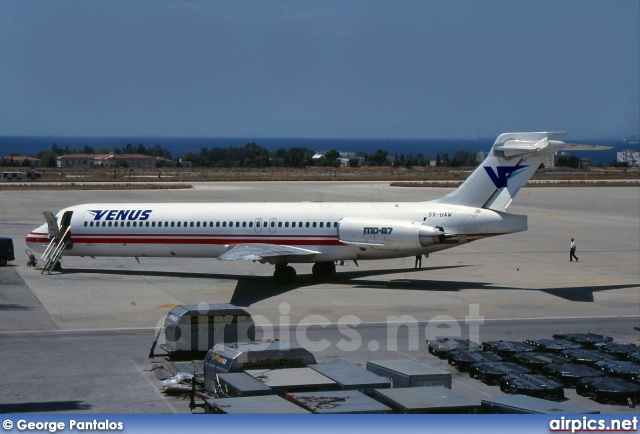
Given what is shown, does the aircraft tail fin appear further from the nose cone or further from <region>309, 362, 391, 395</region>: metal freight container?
the nose cone

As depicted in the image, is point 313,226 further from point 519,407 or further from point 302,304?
point 519,407

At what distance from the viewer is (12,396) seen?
2259 centimetres

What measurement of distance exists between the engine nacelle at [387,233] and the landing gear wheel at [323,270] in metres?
2.48

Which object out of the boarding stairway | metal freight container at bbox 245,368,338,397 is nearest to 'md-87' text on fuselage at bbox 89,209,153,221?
the boarding stairway

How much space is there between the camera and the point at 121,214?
44344 millimetres

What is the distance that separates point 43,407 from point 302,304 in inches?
639

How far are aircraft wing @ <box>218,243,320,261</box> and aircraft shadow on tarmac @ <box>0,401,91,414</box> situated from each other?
54.0 ft

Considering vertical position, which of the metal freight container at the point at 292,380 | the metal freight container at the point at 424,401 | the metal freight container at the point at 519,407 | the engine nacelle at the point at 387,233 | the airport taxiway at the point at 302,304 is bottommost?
the airport taxiway at the point at 302,304

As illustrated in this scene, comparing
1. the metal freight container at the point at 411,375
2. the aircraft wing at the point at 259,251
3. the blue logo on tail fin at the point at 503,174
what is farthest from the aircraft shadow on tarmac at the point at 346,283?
the metal freight container at the point at 411,375

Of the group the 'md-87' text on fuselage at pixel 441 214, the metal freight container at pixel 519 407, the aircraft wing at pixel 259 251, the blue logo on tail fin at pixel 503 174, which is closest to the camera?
the metal freight container at pixel 519 407

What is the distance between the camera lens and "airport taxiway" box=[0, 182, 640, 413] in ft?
80.1

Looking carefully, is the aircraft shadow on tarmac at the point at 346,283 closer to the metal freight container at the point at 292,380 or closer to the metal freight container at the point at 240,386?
the metal freight container at the point at 292,380

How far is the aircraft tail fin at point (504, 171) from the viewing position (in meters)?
39.2

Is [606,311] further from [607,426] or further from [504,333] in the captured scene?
[607,426]
